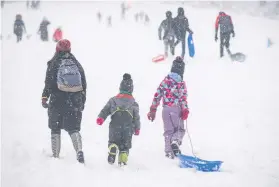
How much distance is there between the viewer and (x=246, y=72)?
12000 mm

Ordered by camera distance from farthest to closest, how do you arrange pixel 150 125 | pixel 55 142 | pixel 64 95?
pixel 150 125
pixel 55 142
pixel 64 95

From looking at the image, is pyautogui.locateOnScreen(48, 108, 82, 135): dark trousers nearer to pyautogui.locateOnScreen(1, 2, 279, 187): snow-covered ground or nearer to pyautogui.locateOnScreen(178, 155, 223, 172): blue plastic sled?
pyautogui.locateOnScreen(1, 2, 279, 187): snow-covered ground

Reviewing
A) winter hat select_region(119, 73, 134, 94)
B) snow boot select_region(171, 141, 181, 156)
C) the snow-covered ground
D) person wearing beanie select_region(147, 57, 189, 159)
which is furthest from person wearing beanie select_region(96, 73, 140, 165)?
snow boot select_region(171, 141, 181, 156)

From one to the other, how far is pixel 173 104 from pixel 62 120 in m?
1.99

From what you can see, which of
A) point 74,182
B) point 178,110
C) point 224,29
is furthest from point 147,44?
point 74,182

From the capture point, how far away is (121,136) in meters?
5.54

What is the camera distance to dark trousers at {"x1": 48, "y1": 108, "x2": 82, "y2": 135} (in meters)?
5.16

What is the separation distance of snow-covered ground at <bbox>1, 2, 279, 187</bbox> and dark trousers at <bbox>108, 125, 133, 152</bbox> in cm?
36

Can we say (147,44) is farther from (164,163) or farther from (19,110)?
(164,163)

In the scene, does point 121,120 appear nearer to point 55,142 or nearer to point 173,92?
point 55,142

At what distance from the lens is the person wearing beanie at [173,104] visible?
6.12 m

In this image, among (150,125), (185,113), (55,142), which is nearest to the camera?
(55,142)

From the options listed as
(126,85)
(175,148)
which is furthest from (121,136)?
(175,148)

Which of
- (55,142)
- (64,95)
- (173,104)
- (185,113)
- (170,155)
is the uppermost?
(64,95)
